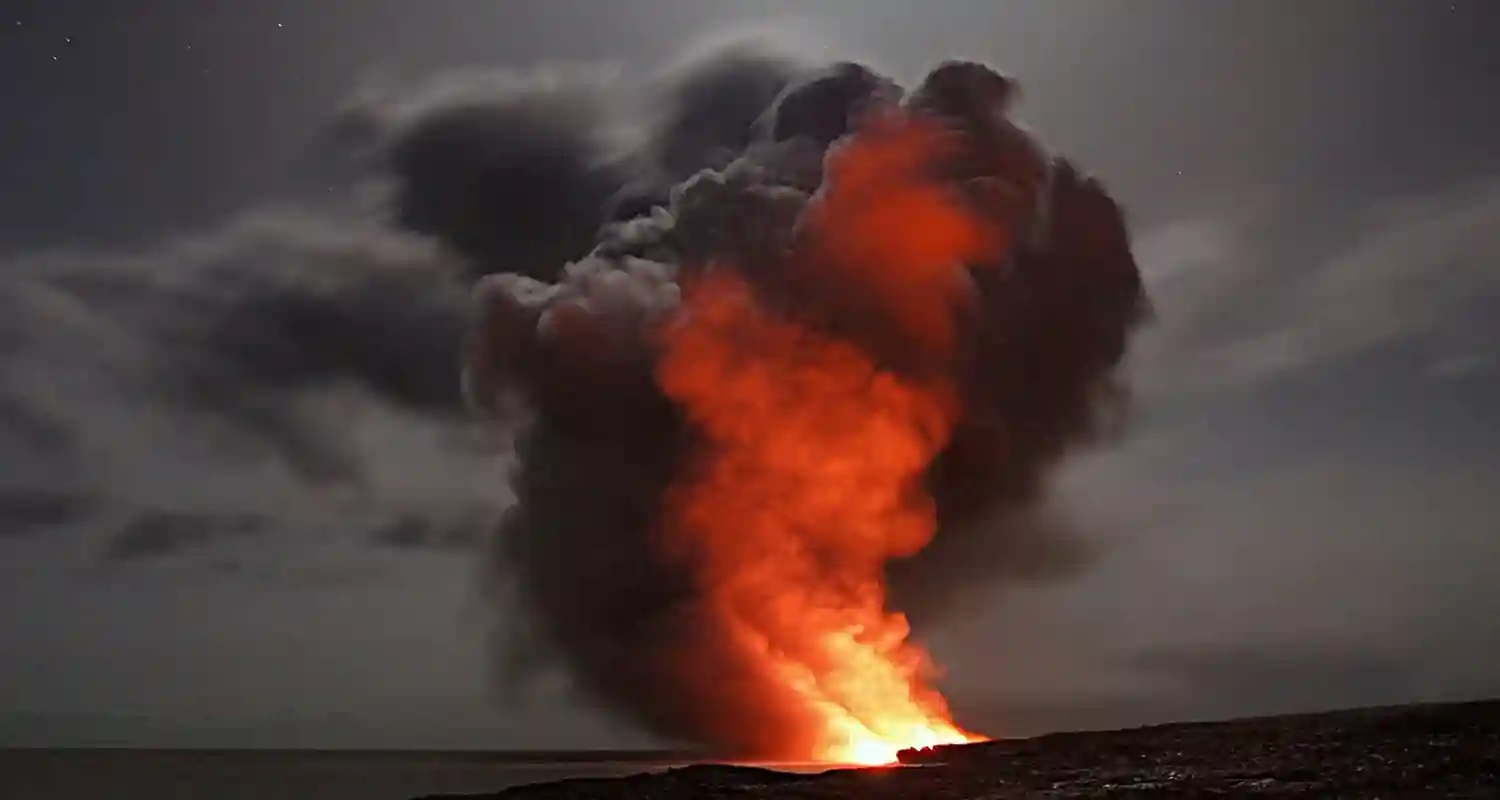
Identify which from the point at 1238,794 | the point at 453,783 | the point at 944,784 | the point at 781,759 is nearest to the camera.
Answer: the point at 1238,794

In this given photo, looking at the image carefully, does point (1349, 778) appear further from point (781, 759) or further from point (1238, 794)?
point (781, 759)

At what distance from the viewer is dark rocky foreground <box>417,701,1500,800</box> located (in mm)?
51438

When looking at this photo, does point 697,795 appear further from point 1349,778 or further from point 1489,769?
point 1489,769

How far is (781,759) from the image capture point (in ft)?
356

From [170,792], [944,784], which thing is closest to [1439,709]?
[944,784]

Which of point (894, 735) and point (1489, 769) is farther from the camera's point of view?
point (894, 735)

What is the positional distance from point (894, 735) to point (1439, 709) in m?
30.5

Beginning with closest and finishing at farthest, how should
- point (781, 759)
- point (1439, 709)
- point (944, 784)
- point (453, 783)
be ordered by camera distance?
point (944, 784), point (1439, 709), point (781, 759), point (453, 783)

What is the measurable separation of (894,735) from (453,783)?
113 metres

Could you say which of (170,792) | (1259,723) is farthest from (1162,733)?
(170,792)

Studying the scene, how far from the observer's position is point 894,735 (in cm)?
8169

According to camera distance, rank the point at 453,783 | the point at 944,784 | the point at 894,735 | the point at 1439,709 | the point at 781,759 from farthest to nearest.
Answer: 1. the point at 453,783
2. the point at 781,759
3. the point at 894,735
4. the point at 1439,709
5. the point at 944,784

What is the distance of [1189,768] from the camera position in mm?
57875

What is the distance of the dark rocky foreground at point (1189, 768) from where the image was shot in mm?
51438
